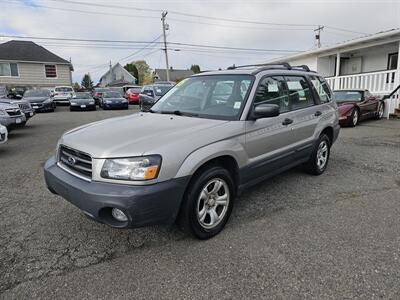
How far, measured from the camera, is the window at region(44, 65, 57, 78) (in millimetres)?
30981

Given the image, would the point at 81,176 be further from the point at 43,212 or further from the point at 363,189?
the point at 363,189

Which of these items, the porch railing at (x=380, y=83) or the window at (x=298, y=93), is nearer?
the window at (x=298, y=93)

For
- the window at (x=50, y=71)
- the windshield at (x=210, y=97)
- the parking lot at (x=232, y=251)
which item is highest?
the window at (x=50, y=71)

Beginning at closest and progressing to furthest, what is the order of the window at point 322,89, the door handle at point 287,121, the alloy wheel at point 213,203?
the alloy wheel at point 213,203 → the door handle at point 287,121 → the window at point 322,89

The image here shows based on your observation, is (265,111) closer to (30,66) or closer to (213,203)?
(213,203)

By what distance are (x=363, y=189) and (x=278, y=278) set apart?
2.75 m

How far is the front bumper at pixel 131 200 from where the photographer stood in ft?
7.84

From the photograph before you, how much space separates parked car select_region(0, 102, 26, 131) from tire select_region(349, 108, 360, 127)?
11.2 m

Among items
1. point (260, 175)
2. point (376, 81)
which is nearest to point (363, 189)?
point (260, 175)

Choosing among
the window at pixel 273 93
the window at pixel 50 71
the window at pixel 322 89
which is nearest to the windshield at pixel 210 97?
the window at pixel 273 93

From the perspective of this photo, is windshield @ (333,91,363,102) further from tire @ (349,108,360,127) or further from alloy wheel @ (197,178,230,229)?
alloy wheel @ (197,178,230,229)

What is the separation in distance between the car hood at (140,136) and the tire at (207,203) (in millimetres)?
366

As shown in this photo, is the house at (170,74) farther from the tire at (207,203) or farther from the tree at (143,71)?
the tire at (207,203)

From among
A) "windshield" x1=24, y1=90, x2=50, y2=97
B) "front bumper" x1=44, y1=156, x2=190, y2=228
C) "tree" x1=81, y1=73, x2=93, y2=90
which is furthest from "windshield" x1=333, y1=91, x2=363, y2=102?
"tree" x1=81, y1=73, x2=93, y2=90
